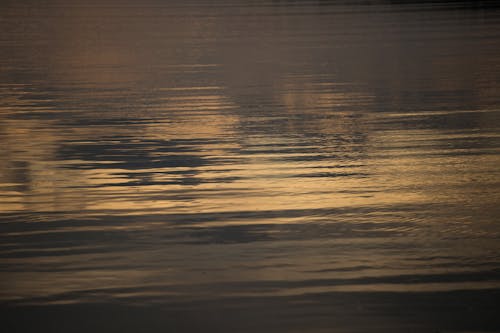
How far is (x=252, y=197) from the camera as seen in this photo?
486 centimetres

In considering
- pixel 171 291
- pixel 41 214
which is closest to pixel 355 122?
pixel 41 214

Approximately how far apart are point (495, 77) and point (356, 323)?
725 centimetres

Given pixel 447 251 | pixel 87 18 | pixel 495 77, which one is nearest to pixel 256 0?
pixel 87 18

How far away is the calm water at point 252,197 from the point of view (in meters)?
3.35

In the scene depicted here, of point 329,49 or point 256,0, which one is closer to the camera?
point 329,49

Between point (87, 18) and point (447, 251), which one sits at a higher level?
point (87, 18)

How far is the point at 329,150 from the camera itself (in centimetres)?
612

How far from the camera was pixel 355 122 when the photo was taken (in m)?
7.23

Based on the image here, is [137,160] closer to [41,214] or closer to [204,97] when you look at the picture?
[41,214]

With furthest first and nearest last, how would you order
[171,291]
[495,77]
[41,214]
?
[495,77]
[41,214]
[171,291]

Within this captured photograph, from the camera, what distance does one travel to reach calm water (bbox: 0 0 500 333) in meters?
3.35

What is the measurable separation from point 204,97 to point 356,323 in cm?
568

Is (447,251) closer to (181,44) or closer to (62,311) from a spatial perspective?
(62,311)

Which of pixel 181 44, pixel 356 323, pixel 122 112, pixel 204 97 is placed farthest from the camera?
pixel 181 44
